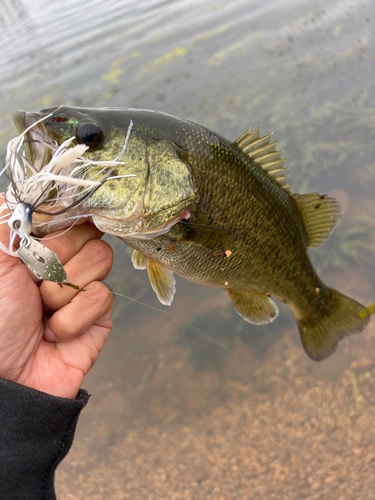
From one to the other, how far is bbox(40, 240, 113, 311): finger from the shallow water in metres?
1.64

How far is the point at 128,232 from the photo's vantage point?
127cm

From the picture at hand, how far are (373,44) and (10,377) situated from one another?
553cm

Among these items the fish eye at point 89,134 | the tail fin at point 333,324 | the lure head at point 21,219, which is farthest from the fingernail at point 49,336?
the tail fin at point 333,324

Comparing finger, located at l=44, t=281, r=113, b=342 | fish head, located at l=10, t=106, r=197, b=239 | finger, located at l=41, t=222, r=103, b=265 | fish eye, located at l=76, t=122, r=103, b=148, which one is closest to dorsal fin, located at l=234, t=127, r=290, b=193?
fish head, located at l=10, t=106, r=197, b=239

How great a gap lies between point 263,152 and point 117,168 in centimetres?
79

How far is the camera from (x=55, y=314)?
1.23m

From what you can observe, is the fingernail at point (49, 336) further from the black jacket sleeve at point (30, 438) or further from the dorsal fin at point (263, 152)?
the dorsal fin at point (263, 152)

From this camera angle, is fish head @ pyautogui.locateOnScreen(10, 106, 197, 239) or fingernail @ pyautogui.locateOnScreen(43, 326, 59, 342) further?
fingernail @ pyautogui.locateOnScreen(43, 326, 59, 342)

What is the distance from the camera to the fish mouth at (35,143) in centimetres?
106

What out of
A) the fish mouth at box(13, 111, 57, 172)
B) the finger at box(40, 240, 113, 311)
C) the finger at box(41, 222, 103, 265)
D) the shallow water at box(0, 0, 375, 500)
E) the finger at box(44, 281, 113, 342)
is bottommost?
the shallow water at box(0, 0, 375, 500)

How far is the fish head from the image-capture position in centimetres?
108

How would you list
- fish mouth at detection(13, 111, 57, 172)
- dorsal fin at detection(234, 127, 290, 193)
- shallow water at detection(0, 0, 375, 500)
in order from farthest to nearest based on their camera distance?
shallow water at detection(0, 0, 375, 500), dorsal fin at detection(234, 127, 290, 193), fish mouth at detection(13, 111, 57, 172)

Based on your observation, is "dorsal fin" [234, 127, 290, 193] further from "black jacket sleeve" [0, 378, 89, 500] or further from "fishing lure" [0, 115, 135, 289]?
"black jacket sleeve" [0, 378, 89, 500]

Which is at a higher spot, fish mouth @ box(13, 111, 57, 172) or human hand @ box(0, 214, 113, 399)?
fish mouth @ box(13, 111, 57, 172)
